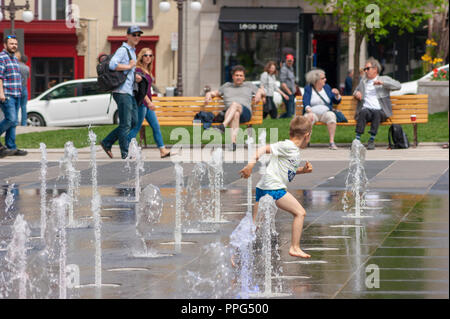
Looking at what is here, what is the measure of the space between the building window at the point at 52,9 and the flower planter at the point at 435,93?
22207 millimetres

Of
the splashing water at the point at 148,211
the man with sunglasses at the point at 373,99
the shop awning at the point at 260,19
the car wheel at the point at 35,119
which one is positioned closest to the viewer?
the splashing water at the point at 148,211

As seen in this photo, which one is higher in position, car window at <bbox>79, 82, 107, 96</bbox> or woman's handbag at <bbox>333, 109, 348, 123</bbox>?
woman's handbag at <bbox>333, 109, 348, 123</bbox>

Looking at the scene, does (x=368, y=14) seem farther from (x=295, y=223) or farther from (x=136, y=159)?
(x=295, y=223)

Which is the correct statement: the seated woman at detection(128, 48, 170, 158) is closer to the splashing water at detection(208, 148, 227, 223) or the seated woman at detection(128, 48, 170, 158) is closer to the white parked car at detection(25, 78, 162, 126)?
the splashing water at detection(208, 148, 227, 223)

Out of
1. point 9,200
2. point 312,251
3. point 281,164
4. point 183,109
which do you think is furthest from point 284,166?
point 183,109

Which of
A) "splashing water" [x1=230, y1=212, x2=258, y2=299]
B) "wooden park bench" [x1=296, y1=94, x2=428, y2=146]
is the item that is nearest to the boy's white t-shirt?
"splashing water" [x1=230, y1=212, x2=258, y2=299]

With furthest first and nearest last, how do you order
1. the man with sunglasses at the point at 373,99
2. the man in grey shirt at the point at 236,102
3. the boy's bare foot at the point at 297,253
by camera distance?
1. the man in grey shirt at the point at 236,102
2. the man with sunglasses at the point at 373,99
3. the boy's bare foot at the point at 297,253

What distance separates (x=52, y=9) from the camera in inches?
1801

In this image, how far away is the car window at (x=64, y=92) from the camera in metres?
30.3

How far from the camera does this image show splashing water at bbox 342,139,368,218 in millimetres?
10578

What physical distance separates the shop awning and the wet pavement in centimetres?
2828

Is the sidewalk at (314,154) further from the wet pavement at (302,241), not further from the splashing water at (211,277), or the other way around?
the splashing water at (211,277)

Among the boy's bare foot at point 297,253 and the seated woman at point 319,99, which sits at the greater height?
the seated woman at point 319,99

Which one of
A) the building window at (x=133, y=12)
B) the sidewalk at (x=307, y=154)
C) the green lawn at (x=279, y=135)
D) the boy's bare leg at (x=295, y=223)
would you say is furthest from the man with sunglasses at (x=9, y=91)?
the building window at (x=133, y=12)
